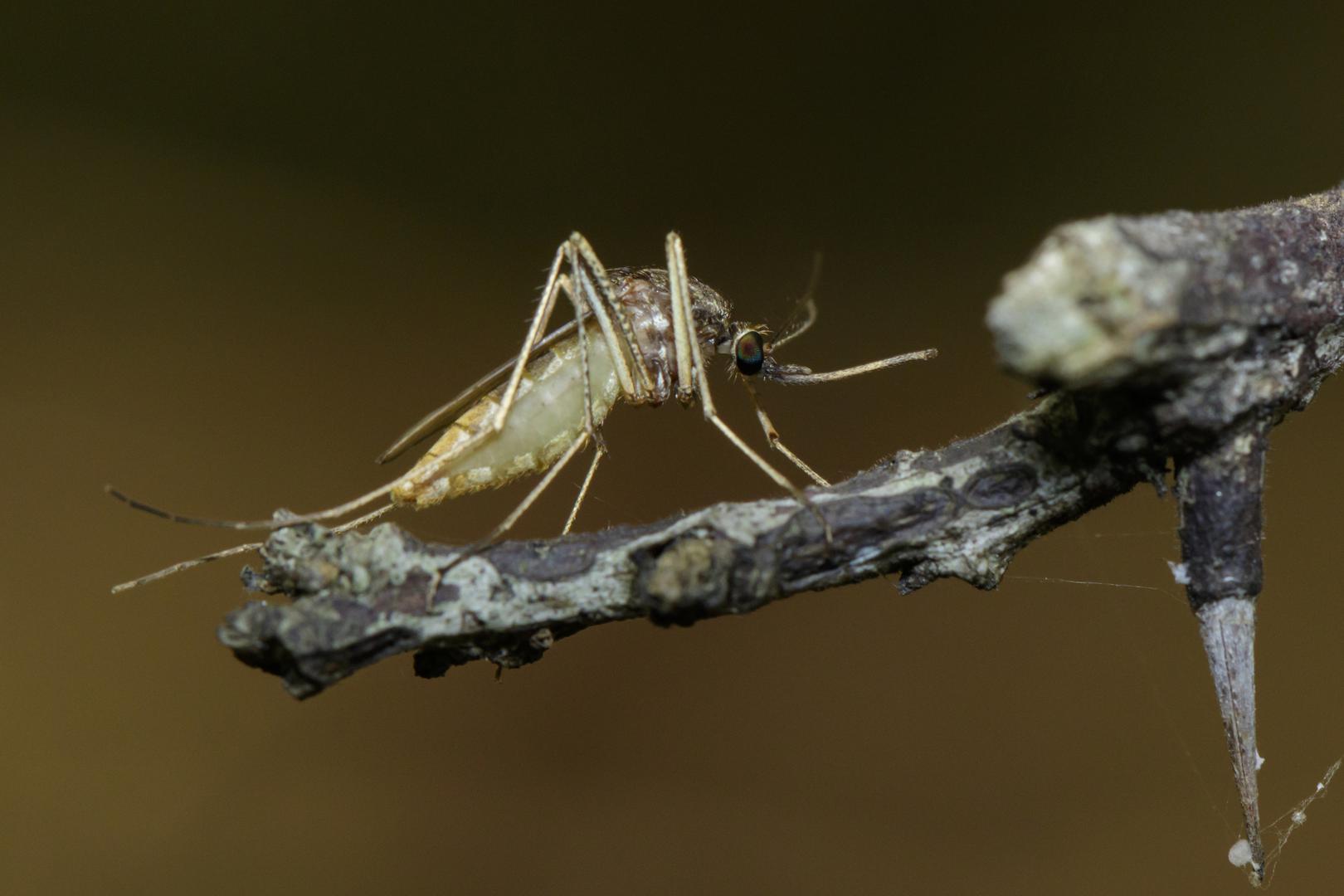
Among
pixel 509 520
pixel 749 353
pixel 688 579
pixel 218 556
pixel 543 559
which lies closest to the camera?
pixel 688 579

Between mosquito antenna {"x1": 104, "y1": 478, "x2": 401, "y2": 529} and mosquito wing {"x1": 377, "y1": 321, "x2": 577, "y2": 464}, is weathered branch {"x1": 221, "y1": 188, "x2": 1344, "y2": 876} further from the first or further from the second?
mosquito wing {"x1": 377, "y1": 321, "x2": 577, "y2": 464}

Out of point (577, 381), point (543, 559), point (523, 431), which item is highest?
point (577, 381)

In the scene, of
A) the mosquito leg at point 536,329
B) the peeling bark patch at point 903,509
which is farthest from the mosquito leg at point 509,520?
the peeling bark patch at point 903,509

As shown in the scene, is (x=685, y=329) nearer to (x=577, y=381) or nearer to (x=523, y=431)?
(x=577, y=381)

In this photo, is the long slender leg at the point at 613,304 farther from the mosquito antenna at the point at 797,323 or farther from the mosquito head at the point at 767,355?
the mosquito antenna at the point at 797,323

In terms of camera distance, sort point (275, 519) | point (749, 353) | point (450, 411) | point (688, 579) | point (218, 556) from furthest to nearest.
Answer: point (749, 353), point (450, 411), point (218, 556), point (275, 519), point (688, 579)

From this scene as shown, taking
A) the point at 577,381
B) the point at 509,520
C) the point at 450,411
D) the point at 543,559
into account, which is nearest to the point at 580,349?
the point at 577,381

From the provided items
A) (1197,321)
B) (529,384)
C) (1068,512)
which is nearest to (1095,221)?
(1197,321)
